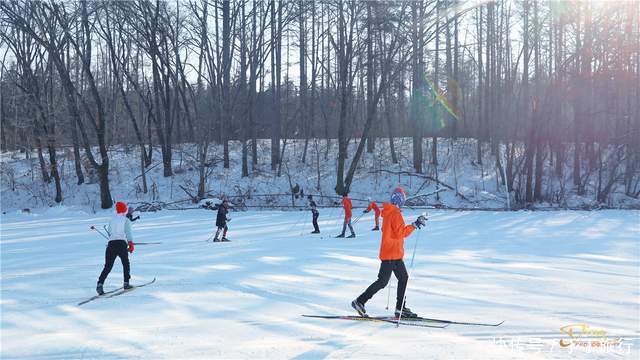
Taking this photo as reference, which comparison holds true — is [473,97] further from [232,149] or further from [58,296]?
[58,296]

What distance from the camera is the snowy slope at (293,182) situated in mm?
28516

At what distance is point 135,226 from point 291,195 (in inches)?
404

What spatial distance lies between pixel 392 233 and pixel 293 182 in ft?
79.3

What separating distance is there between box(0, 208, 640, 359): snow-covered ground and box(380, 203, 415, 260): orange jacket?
1.00 meters

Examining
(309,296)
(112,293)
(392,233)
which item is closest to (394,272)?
(392,233)

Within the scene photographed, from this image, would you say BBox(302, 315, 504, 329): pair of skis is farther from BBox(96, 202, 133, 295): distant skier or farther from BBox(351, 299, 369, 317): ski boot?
BBox(96, 202, 133, 295): distant skier

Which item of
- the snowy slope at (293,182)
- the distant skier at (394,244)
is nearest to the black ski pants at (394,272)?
the distant skier at (394,244)

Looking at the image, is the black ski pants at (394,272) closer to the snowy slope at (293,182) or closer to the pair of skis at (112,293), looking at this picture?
the pair of skis at (112,293)

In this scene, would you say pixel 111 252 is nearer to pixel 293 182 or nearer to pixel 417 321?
pixel 417 321

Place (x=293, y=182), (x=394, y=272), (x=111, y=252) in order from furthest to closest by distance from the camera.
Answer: (x=293, y=182)
(x=111, y=252)
(x=394, y=272)

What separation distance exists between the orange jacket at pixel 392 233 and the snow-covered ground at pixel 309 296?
1000 millimetres

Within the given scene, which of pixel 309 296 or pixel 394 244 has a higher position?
pixel 394 244

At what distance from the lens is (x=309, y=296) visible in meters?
8.64

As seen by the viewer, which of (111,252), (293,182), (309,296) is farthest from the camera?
(293,182)
